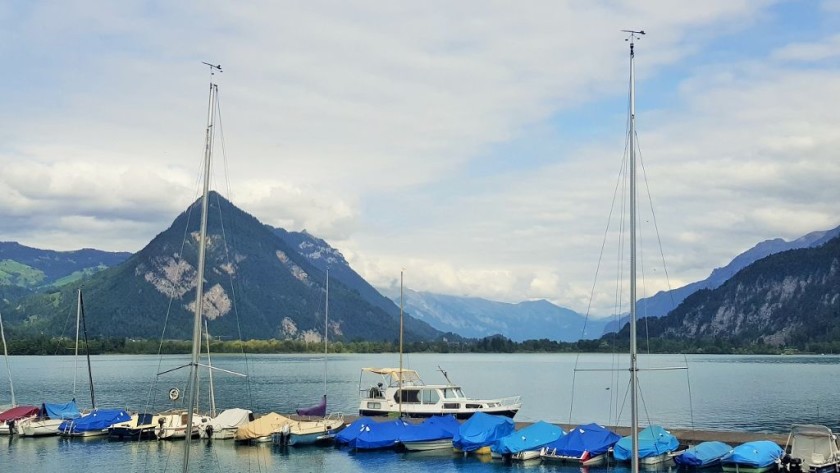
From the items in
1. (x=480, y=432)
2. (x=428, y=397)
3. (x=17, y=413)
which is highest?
(x=428, y=397)

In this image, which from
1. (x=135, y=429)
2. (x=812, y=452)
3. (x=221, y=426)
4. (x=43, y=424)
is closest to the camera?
(x=812, y=452)

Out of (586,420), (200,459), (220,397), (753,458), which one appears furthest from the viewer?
(220,397)

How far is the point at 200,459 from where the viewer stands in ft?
194

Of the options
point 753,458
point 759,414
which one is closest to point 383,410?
point 753,458

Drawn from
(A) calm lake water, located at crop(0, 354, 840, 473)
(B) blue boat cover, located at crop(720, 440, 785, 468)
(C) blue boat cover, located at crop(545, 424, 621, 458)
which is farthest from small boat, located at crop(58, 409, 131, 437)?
(B) blue boat cover, located at crop(720, 440, 785, 468)

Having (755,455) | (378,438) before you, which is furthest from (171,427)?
(755,455)

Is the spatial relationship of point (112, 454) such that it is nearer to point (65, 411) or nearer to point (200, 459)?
point (200, 459)

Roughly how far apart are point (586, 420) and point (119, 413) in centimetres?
4698

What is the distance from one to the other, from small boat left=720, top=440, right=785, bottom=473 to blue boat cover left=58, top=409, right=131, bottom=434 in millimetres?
49327

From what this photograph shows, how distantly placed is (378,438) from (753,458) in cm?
2649

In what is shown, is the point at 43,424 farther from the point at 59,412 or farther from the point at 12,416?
the point at 12,416

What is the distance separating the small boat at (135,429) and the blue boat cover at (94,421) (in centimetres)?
109

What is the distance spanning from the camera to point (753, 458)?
49156 millimetres

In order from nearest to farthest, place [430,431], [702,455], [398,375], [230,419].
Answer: [702,455], [430,431], [230,419], [398,375]
